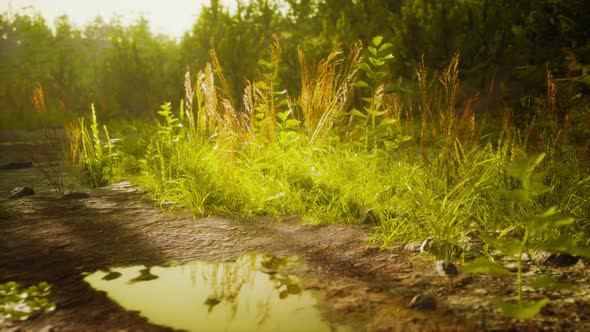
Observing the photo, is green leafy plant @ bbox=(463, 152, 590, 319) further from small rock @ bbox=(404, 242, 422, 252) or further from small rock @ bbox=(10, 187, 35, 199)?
small rock @ bbox=(10, 187, 35, 199)

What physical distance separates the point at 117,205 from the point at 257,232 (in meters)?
1.24

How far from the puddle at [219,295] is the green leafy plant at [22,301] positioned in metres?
0.18

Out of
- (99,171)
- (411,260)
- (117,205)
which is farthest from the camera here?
(99,171)

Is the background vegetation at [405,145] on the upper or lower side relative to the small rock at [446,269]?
upper

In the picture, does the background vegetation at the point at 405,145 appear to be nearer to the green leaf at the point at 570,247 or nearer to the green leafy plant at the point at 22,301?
the green leaf at the point at 570,247

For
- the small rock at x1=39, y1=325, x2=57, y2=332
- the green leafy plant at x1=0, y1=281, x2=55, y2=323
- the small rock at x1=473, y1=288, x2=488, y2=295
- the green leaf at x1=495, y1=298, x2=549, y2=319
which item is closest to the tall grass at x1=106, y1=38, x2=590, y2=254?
the small rock at x1=473, y1=288, x2=488, y2=295

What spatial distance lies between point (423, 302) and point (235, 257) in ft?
3.04

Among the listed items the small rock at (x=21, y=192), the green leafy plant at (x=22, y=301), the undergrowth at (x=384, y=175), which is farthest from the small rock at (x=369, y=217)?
the small rock at (x=21, y=192)

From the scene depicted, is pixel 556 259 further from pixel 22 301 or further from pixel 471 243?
pixel 22 301

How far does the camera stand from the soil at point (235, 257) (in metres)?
1.38

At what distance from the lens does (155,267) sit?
1.93m

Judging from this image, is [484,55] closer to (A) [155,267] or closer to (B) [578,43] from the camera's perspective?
(B) [578,43]

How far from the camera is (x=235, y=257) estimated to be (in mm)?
2027

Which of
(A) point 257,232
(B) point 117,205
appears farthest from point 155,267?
(B) point 117,205
